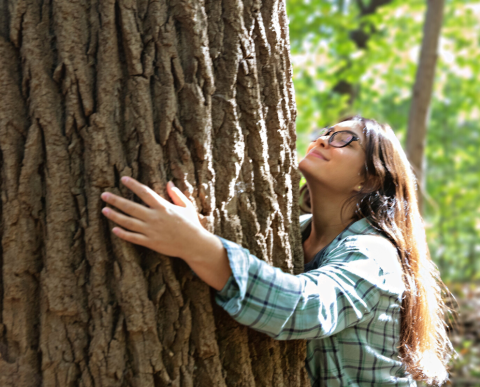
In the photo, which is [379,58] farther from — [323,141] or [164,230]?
[164,230]

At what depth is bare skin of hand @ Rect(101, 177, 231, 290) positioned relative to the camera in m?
1.25

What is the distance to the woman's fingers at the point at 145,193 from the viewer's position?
4.13ft

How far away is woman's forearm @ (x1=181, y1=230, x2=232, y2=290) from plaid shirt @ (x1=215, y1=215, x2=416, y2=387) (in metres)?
0.03

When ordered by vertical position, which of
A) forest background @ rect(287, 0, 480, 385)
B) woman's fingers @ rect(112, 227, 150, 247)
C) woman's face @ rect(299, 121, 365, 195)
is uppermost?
forest background @ rect(287, 0, 480, 385)

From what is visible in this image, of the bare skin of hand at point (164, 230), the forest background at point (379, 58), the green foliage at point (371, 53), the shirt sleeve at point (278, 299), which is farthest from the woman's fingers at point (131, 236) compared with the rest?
the green foliage at point (371, 53)

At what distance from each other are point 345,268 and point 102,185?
82 centimetres

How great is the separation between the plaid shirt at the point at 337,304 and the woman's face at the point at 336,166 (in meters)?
0.21

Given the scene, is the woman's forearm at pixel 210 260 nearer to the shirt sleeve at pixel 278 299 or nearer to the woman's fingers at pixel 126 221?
the shirt sleeve at pixel 278 299

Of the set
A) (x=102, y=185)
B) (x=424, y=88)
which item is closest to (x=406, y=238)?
(x=102, y=185)

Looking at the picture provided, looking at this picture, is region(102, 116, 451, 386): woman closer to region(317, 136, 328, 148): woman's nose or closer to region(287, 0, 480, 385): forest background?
region(317, 136, 328, 148): woman's nose

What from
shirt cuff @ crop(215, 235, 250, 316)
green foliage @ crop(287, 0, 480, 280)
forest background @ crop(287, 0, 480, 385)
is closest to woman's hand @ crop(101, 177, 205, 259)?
shirt cuff @ crop(215, 235, 250, 316)

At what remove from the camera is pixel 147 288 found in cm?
129

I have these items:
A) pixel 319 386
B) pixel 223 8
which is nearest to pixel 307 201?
pixel 319 386

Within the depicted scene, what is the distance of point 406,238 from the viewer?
72.4 inches
